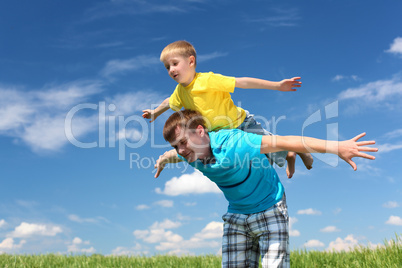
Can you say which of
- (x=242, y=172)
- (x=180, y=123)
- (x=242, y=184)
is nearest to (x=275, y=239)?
(x=242, y=184)

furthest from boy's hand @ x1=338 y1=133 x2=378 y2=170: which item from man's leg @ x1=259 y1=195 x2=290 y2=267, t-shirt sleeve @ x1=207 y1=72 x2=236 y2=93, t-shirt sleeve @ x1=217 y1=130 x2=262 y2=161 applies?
t-shirt sleeve @ x1=207 y1=72 x2=236 y2=93

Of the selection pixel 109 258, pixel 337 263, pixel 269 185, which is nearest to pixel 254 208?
pixel 269 185

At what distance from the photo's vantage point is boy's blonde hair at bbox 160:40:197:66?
15.7ft

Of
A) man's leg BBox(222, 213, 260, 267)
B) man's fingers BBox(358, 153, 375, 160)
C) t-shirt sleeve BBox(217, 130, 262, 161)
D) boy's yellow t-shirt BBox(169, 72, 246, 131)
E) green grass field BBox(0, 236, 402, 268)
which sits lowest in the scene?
green grass field BBox(0, 236, 402, 268)

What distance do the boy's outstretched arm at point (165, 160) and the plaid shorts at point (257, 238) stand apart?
1.00 meters

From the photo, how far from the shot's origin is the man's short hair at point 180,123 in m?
3.86

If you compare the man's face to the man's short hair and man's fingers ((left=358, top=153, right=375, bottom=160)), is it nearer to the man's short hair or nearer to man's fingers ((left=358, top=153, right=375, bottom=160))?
the man's short hair

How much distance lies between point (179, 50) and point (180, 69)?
0.86ft

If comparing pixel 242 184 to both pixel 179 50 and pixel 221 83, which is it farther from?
pixel 179 50

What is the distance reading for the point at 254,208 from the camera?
3922mm

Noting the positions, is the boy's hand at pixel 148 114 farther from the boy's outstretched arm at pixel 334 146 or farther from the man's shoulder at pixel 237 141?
the boy's outstretched arm at pixel 334 146

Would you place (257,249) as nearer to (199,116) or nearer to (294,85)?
(199,116)

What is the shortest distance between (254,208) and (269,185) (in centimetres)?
29

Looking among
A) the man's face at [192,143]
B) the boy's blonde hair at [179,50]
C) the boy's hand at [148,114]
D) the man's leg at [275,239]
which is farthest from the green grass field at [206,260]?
the boy's blonde hair at [179,50]
